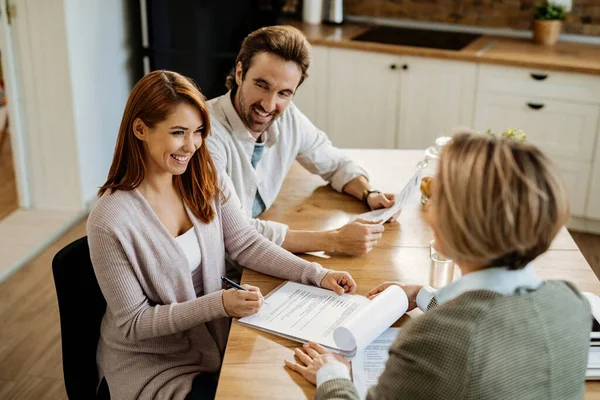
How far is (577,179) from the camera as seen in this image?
381cm

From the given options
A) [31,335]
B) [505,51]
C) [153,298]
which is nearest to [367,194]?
[153,298]

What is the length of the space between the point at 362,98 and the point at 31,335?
2.08m

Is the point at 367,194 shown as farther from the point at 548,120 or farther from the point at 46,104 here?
the point at 46,104

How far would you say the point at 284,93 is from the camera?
2.27 metres

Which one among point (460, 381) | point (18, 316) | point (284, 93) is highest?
point (284, 93)

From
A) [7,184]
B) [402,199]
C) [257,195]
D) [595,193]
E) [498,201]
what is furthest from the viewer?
[7,184]

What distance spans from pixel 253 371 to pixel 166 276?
38cm

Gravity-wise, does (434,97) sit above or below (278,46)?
below

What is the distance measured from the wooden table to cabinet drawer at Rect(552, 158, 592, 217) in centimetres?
136

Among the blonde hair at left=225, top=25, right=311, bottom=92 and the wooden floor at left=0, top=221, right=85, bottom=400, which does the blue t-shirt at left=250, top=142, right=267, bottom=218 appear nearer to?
the blonde hair at left=225, top=25, right=311, bottom=92

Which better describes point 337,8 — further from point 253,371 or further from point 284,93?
point 253,371

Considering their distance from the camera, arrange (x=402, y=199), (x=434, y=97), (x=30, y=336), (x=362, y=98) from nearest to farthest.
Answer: (x=402, y=199)
(x=30, y=336)
(x=434, y=97)
(x=362, y=98)

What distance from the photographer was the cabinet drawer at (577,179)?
377 cm

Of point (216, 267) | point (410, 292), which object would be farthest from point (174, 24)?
point (410, 292)
